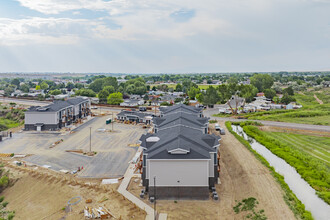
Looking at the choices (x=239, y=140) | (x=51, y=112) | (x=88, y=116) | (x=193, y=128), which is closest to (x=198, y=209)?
(x=193, y=128)

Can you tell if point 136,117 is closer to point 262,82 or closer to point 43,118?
point 43,118

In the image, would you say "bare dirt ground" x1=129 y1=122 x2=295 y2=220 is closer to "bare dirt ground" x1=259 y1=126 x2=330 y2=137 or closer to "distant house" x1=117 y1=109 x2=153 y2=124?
"bare dirt ground" x1=259 y1=126 x2=330 y2=137

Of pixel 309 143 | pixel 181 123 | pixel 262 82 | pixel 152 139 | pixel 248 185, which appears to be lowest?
pixel 248 185

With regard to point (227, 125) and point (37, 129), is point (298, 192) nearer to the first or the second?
point (227, 125)

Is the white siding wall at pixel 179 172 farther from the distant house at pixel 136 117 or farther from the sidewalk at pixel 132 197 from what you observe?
the distant house at pixel 136 117

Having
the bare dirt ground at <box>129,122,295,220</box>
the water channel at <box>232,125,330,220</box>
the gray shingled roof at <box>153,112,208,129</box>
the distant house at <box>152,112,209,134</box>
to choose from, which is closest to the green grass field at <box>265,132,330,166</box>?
the water channel at <box>232,125,330,220</box>

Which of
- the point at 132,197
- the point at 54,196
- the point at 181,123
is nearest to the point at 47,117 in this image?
the point at 54,196
